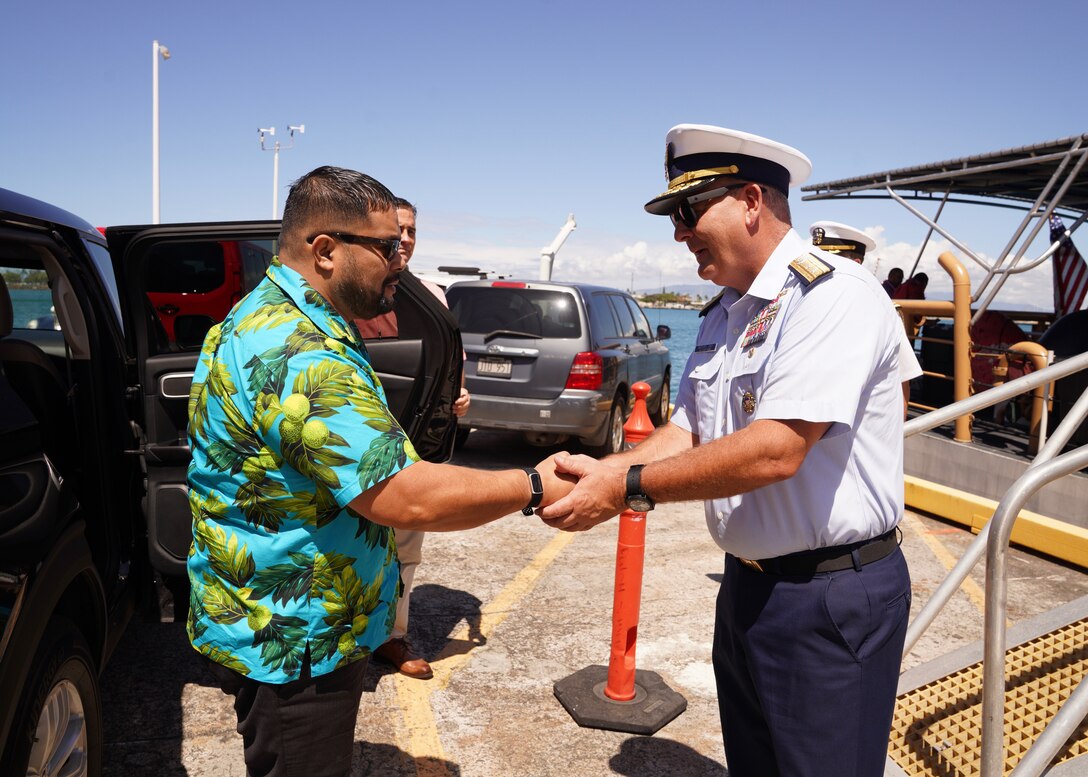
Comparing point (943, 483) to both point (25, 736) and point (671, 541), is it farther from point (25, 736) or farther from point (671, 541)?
point (25, 736)

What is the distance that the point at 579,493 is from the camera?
7.63 ft

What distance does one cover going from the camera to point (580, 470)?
7.76 ft

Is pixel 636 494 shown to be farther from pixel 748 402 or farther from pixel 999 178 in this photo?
pixel 999 178

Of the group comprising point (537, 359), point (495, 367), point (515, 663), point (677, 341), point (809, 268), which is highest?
point (809, 268)

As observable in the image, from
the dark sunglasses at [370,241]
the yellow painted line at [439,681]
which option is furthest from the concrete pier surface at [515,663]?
the dark sunglasses at [370,241]

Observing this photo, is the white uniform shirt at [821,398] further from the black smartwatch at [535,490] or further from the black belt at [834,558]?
the black smartwatch at [535,490]

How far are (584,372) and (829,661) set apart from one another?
6.22 meters

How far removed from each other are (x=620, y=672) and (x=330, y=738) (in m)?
2.00

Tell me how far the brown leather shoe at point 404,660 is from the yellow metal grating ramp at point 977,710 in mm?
2103

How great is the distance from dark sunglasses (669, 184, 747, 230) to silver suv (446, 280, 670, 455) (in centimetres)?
588

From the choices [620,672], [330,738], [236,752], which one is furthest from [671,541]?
[330,738]

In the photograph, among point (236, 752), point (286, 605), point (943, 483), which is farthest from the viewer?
point (943, 483)

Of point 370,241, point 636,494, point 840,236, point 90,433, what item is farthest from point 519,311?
point 370,241

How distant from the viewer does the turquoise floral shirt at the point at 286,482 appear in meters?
1.72
